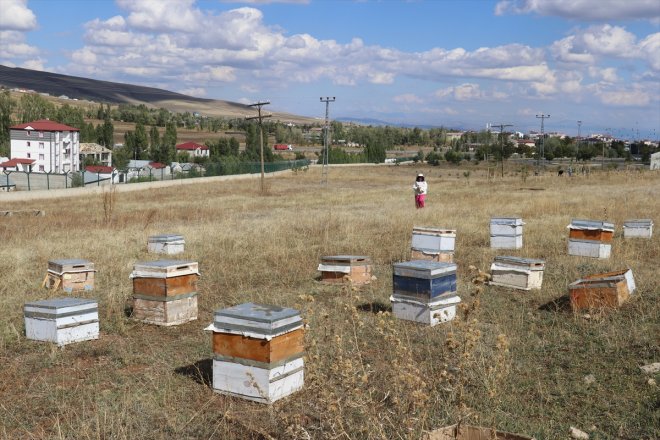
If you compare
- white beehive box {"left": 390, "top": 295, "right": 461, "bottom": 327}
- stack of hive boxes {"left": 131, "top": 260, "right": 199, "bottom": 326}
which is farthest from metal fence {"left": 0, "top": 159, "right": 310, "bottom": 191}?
white beehive box {"left": 390, "top": 295, "right": 461, "bottom": 327}

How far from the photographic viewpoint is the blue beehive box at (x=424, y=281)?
9.14 meters

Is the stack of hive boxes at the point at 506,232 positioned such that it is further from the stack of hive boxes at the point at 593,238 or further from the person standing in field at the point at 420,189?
the person standing in field at the point at 420,189

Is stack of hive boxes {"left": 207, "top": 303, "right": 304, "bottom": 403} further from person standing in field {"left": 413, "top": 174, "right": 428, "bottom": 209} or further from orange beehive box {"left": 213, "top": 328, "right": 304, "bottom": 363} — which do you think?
person standing in field {"left": 413, "top": 174, "right": 428, "bottom": 209}

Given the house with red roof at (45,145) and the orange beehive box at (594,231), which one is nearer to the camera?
the orange beehive box at (594,231)

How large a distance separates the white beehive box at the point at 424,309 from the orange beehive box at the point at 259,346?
2902mm

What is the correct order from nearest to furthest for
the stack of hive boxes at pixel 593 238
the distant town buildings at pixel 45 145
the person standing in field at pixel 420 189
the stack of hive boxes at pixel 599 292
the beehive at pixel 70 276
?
the stack of hive boxes at pixel 599 292 < the beehive at pixel 70 276 < the stack of hive boxes at pixel 593 238 < the person standing in field at pixel 420 189 < the distant town buildings at pixel 45 145

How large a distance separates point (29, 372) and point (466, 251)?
10591mm

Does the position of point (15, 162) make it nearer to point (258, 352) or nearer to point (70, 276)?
point (70, 276)

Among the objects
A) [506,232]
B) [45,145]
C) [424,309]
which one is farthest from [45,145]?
[424,309]

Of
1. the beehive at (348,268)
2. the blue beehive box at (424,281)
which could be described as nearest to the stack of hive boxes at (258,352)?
the blue beehive box at (424,281)

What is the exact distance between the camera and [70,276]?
37.4 feet

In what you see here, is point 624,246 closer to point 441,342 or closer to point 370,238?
point 370,238

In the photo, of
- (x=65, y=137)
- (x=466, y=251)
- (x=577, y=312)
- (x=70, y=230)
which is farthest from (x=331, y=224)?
(x=65, y=137)

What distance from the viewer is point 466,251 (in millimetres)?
15688
